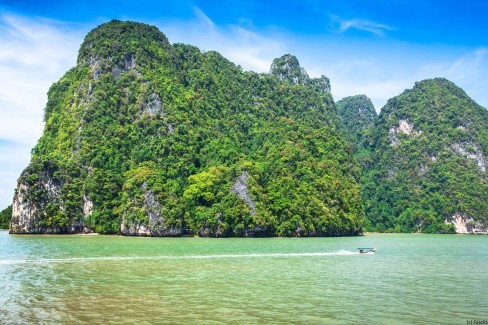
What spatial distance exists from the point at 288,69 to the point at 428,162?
47846 millimetres

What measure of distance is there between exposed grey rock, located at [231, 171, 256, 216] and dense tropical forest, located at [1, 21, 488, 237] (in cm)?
19

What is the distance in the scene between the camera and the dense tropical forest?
6956 centimetres

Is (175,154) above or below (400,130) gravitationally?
below

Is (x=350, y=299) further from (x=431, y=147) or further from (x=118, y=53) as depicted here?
(x=431, y=147)

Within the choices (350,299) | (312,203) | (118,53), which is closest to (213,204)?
(312,203)

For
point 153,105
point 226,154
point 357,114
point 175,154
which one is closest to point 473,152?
point 357,114

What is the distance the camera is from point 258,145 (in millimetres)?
96812

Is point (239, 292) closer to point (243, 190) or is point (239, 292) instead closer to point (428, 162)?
point (243, 190)

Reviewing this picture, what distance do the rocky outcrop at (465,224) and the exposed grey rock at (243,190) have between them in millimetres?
55971

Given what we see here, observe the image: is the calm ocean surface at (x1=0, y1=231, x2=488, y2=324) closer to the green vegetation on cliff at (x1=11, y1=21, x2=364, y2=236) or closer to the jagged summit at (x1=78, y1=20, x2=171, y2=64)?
the green vegetation on cliff at (x1=11, y1=21, x2=364, y2=236)

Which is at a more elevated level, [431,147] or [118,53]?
[118,53]

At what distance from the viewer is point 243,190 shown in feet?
231

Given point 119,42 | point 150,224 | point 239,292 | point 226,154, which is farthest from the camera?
point 119,42

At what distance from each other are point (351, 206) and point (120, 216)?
4029 cm
